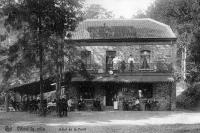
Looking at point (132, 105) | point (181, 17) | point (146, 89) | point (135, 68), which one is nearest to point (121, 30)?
point (135, 68)

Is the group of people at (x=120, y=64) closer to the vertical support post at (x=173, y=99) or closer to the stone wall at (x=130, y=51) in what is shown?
the stone wall at (x=130, y=51)

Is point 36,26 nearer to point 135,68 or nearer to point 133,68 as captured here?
point 133,68

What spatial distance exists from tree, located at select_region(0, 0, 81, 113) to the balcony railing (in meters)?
6.95

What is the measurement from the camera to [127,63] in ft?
106

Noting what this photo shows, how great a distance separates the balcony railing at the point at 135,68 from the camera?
3216cm

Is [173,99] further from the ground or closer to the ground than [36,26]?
closer to the ground

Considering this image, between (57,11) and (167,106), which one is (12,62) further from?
(167,106)

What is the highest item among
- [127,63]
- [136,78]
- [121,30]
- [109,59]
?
[121,30]

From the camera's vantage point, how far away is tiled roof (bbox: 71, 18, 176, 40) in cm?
3338

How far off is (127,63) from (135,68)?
876 mm

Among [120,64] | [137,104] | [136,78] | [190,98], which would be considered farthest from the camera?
[190,98]

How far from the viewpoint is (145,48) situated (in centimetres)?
3319

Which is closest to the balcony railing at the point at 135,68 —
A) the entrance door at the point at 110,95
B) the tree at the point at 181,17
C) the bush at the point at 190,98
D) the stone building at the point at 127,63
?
the stone building at the point at 127,63

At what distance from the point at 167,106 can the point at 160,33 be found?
6.56 meters
